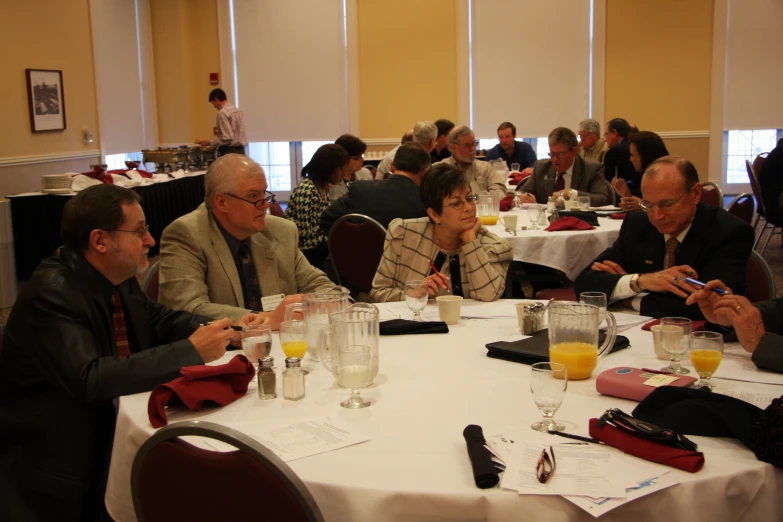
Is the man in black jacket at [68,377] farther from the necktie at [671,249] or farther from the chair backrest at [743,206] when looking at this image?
the chair backrest at [743,206]

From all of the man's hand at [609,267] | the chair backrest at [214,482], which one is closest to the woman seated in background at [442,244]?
the man's hand at [609,267]

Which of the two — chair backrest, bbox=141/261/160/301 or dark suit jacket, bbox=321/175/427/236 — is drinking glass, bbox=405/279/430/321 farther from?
dark suit jacket, bbox=321/175/427/236

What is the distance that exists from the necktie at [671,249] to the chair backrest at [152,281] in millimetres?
2085

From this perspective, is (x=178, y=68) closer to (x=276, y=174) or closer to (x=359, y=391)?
(x=276, y=174)

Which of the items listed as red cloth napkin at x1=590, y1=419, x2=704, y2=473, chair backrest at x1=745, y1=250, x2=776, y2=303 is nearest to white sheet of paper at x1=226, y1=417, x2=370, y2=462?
red cloth napkin at x1=590, y1=419, x2=704, y2=473

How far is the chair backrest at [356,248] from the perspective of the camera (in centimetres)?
445

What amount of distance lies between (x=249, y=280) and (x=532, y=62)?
9415 millimetres

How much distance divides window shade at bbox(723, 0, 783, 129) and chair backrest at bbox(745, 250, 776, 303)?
9.05 m

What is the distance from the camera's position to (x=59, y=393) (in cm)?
211

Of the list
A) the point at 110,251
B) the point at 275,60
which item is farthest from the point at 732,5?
the point at 110,251

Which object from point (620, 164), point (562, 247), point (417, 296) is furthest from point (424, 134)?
point (417, 296)

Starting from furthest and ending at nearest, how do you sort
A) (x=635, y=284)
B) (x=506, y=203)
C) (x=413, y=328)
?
(x=506, y=203) → (x=635, y=284) → (x=413, y=328)

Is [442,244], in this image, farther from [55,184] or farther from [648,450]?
[55,184]

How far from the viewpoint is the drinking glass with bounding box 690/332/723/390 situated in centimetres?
194
